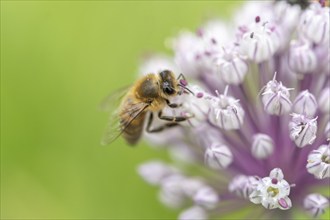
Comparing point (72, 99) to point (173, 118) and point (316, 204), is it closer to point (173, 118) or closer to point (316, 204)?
point (173, 118)

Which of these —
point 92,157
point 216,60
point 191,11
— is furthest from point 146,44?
point 216,60

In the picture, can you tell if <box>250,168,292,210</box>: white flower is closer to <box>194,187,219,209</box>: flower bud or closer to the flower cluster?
the flower cluster

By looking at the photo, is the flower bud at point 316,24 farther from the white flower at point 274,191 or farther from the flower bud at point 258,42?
the white flower at point 274,191

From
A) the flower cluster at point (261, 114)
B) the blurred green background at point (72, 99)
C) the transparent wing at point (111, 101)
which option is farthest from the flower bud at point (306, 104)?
the blurred green background at point (72, 99)

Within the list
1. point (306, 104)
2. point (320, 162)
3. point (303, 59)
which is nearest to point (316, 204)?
point (320, 162)

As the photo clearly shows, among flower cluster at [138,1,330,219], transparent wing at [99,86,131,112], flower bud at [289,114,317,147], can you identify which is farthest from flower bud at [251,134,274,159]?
transparent wing at [99,86,131,112]

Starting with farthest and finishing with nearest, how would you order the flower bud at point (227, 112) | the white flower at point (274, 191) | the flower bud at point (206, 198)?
the flower bud at point (206, 198), the flower bud at point (227, 112), the white flower at point (274, 191)
